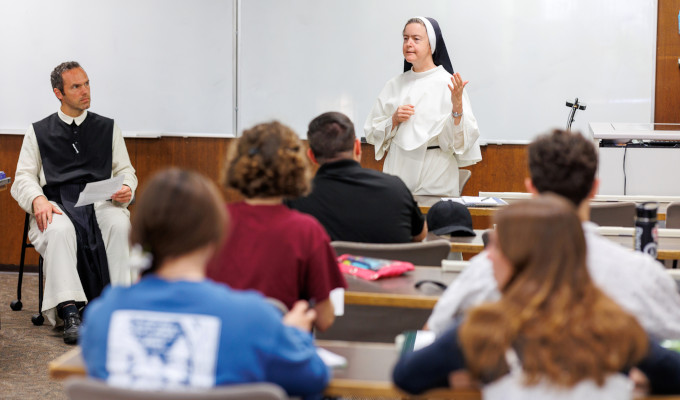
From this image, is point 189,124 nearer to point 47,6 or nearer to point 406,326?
point 47,6

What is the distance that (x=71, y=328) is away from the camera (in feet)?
14.4

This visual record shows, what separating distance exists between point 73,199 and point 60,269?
0.53m

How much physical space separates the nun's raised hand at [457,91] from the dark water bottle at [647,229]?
6.67 ft

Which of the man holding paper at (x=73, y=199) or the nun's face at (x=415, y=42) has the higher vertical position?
the nun's face at (x=415, y=42)

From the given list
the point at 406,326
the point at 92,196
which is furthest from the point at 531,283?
the point at 92,196

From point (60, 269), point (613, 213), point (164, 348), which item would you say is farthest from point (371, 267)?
point (60, 269)

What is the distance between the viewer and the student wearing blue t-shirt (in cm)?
145

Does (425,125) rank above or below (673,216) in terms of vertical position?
above

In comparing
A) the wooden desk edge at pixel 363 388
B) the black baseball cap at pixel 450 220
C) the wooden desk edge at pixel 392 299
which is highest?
the black baseball cap at pixel 450 220

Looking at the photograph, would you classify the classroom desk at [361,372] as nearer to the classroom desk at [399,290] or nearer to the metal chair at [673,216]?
the classroom desk at [399,290]

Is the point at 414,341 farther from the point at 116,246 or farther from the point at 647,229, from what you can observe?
the point at 116,246

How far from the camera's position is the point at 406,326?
282cm

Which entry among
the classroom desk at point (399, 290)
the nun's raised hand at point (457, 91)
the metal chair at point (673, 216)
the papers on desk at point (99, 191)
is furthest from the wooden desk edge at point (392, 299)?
Result: the papers on desk at point (99, 191)

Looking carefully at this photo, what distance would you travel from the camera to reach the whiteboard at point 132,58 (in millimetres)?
5867
